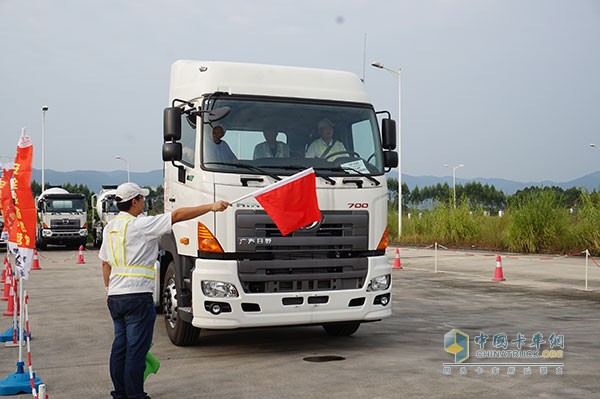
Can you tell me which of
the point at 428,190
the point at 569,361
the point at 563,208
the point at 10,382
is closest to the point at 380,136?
the point at 569,361

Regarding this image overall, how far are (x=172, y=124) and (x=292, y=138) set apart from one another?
54.8 inches

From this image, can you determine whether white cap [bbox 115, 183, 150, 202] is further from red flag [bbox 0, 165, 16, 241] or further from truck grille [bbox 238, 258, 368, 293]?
red flag [bbox 0, 165, 16, 241]

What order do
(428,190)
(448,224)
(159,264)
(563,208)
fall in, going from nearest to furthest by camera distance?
(159,264) → (563,208) → (448,224) → (428,190)

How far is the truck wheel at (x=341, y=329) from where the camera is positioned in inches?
359

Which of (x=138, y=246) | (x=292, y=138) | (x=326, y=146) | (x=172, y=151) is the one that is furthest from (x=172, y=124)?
(x=138, y=246)

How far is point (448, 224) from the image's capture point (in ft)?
97.4

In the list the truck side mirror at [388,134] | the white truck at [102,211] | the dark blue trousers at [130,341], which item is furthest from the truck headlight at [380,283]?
the white truck at [102,211]

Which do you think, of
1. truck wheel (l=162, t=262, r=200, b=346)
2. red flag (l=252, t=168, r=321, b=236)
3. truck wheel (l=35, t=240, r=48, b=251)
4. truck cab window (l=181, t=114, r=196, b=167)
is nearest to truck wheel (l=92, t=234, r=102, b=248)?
truck wheel (l=35, t=240, r=48, b=251)

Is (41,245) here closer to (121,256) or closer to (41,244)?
(41,244)

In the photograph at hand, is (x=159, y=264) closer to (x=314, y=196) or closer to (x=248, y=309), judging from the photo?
(x=248, y=309)

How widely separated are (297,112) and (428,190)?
9723 centimetres

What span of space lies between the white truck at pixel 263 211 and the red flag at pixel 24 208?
1511 millimetres

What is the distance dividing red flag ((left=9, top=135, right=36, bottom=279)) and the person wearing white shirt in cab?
191 cm

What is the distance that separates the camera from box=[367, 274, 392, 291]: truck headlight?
8000 millimetres
